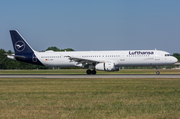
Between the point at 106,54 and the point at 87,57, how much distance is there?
11.2 ft

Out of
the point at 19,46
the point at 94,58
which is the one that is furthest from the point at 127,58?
the point at 19,46

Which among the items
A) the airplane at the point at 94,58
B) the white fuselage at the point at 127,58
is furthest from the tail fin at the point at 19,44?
the white fuselage at the point at 127,58

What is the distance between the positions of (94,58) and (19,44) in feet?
47.2

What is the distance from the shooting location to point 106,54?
4100 centimetres

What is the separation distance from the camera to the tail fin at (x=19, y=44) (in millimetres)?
44938

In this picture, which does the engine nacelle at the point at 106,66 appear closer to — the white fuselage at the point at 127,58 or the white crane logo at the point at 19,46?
the white fuselage at the point at 127,58

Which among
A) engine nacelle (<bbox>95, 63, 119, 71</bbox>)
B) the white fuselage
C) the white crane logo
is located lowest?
engine nacelle (<bbox>95, 63, 119, 71</bbox>)

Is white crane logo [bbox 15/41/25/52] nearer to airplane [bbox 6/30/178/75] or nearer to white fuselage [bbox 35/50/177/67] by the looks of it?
airplane [bbox 6/30/178/75]

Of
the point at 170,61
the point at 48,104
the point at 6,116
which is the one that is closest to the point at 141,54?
the point at 170,61

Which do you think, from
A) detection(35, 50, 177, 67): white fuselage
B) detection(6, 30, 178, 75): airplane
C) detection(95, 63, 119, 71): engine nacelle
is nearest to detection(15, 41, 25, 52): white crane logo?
detection(6, 30, 178, 75): airplane

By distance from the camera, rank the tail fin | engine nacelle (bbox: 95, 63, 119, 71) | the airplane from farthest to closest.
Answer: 1. the tail fin
2. the airplane
3. engine nacelle (bbox: 95, 63, 119, 71)

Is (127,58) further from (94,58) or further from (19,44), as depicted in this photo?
(19,44)

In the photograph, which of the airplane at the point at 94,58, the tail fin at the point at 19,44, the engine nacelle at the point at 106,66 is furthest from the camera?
the tail fin at the point at 19,44

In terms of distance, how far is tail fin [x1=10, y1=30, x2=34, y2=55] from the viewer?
44.9 meters
